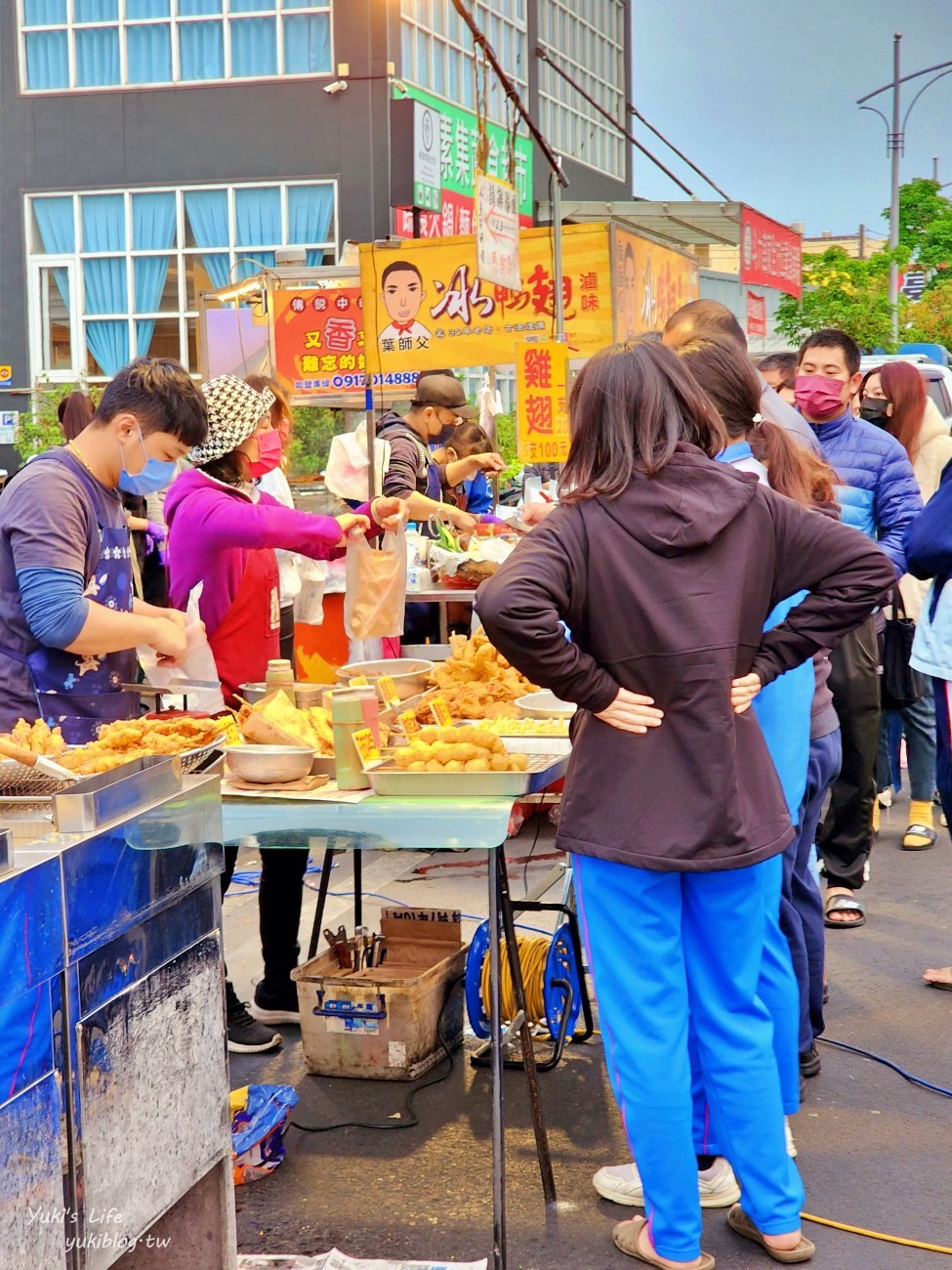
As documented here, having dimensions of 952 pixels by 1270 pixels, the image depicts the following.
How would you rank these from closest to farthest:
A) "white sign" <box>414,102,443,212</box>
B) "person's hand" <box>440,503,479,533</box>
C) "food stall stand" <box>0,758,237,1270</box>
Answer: "food stall stand" <box>0,758,237,1270</box> → "person's hand" <box>440,503,479,533</box> → "white sign" <box>414,102,443,212</box>

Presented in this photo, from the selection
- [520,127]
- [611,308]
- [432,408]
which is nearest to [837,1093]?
[432,408]

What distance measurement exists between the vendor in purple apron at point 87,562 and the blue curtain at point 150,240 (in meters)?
19.5

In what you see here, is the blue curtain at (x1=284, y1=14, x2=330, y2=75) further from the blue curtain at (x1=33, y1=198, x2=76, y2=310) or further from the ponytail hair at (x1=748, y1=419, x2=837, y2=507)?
the ponytail hair at (x1=748, y1=419, x2=837, y2=507)

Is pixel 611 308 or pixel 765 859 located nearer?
pixel 765 859

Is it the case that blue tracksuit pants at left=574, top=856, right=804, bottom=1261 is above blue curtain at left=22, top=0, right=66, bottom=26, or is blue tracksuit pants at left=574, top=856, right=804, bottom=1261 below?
below

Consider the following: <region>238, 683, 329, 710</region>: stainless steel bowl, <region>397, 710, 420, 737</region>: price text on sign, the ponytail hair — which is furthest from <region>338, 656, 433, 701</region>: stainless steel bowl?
the ponytail hair

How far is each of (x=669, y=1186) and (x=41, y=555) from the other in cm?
Result: 219

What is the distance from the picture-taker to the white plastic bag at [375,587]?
5.30 m

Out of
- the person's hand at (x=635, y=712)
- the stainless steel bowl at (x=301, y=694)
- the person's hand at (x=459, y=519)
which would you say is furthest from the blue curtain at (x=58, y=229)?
the person's hand at (x=635, y=712)

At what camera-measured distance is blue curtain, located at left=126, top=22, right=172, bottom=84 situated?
2195 cm

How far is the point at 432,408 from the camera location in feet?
25.5

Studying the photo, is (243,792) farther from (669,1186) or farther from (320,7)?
(320,7)

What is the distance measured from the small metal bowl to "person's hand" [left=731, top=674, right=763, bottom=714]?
1.08m

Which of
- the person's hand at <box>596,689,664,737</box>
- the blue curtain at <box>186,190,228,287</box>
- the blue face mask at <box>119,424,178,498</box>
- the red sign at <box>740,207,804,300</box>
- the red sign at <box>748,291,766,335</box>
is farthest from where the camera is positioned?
the red sign at <box>748,291,766,335</box>
